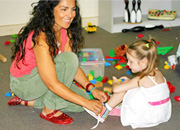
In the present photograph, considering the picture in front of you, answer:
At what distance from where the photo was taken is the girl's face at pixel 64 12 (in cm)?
142

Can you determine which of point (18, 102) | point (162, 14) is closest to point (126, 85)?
point (18, 102)

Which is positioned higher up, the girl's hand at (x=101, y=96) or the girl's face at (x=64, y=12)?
the girl's face at (x=64, y=12)

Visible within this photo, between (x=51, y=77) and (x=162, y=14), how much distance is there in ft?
8.52

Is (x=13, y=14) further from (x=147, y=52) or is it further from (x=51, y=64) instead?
(x=147, y=52)

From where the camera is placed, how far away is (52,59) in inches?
57.6

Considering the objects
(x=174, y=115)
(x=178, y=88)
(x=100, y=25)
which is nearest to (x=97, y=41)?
(x=100, y=25)

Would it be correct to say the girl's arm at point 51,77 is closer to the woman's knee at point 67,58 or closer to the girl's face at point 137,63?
the woman's knee at point 67,58

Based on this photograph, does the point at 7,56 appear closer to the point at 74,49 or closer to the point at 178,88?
the point at 74,49

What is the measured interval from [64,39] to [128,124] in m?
0.64

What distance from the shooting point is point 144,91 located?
1.45 meters

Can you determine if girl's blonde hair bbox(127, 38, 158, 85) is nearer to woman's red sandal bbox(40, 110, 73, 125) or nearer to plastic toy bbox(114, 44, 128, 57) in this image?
woman's red sandal bbox(40, 110, 73, 125)

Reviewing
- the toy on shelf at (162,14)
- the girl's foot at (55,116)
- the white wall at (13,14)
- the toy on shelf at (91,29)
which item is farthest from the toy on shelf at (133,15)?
the girl's foot at (55,116)

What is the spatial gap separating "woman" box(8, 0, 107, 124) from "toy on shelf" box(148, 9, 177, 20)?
216cm

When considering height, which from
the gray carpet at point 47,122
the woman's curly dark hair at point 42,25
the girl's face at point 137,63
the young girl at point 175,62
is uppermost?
the woman's curly dark hair at point 42,25
